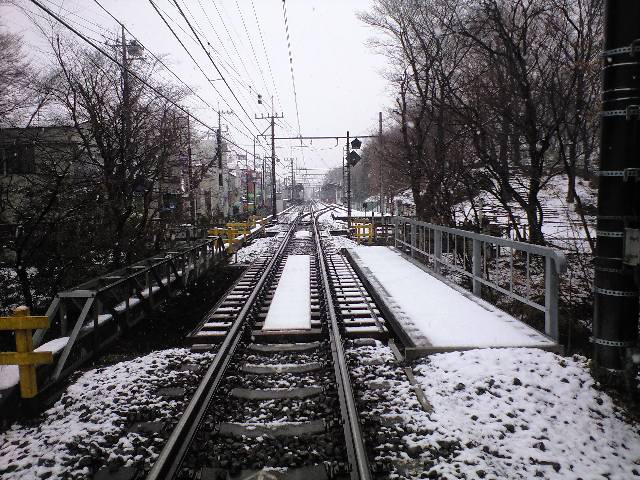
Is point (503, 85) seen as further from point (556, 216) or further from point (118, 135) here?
point (556, 216)

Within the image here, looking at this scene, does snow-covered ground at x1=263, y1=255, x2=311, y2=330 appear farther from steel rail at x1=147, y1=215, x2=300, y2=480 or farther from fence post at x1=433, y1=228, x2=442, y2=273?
fence post at x1=433, y1=228, x2=442, y2=273

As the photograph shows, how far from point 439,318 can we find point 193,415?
4.25 m

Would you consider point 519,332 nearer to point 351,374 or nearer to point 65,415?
point 351,374

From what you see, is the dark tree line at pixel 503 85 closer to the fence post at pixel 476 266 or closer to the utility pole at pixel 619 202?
the fence post at pixel 476 266

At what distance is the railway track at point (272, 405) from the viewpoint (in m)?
3.92

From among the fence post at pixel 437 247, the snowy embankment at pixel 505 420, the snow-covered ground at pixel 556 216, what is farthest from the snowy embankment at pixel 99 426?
the fence post at pixel 437 247

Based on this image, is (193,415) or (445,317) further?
(445,317)

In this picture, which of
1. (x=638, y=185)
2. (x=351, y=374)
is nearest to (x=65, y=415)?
(x=351, y=374)

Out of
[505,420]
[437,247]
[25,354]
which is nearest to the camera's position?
[505,420]

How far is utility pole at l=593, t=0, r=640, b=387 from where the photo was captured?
4621mm

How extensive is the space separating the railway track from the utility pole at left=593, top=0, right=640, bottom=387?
2771 millimetres

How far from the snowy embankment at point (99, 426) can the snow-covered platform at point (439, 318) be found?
3064 mm

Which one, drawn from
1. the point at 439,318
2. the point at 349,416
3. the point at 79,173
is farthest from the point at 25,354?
the point at 79,173

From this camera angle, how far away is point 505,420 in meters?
4.44
